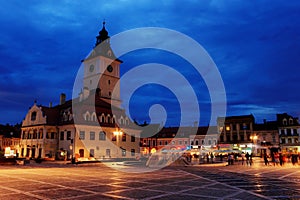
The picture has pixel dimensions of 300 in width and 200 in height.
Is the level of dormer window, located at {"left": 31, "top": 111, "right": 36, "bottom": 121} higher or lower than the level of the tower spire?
lower

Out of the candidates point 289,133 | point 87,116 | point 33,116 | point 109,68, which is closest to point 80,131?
point 87,116

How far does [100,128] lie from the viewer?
4997 centimetres

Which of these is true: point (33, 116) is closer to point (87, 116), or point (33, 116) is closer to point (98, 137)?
point (87, 116)

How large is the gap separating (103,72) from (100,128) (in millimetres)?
17679

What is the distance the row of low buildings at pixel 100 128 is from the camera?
157 ft

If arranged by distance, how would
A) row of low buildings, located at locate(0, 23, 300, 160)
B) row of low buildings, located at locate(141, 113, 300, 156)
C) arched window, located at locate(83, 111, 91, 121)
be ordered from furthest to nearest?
1. row of low buildings, located at locate(141, 113, 300, 156)
2. arched window, located at locate(83, 111, 91, 121)
3. row of low buildings, located at locate(0, 23, 300, 160)

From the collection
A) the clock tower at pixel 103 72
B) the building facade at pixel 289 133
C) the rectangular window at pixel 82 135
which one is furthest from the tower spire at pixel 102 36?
the building facade at pixel 289 133

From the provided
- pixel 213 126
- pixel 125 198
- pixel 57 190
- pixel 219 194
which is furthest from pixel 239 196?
pixel 213 126

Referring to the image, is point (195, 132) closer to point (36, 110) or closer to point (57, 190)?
point (36, 110)

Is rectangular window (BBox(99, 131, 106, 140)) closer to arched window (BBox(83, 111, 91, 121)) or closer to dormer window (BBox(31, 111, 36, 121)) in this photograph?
arched window (BBox(83, 111, 91, 121))

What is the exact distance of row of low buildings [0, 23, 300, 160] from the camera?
47.8 meters

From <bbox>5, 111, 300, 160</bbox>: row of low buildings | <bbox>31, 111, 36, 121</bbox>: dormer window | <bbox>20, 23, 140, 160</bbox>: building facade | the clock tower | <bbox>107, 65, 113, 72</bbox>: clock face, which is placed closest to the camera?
<bbox>20, 23, 140, 160</bbox>: building facade

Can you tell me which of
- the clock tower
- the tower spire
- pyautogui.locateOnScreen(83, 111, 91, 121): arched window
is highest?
the tower spire

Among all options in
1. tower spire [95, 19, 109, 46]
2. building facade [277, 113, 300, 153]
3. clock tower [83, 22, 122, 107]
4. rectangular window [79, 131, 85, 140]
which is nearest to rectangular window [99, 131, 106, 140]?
rectangular window [79, 131, 85, 140]
